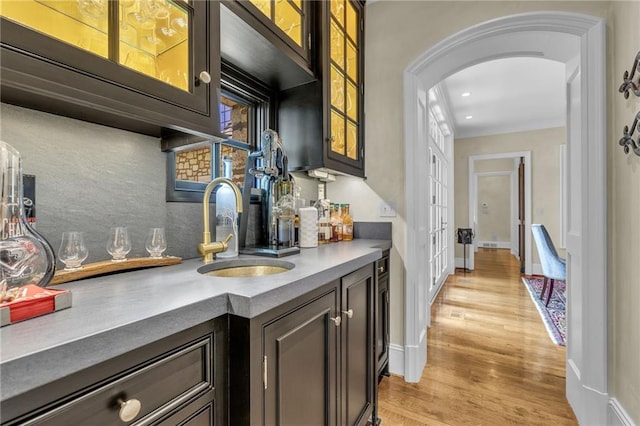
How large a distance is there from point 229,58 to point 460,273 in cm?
537

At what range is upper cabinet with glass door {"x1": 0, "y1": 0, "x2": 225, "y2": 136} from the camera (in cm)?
64

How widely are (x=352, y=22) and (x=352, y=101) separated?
0.55 meters

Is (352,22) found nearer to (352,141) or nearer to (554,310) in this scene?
(352,141)

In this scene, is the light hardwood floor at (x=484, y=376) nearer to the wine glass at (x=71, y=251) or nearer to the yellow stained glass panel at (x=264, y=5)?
the wine glass at (x=71, y=251)

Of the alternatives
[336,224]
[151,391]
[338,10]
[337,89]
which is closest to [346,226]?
[336,224]

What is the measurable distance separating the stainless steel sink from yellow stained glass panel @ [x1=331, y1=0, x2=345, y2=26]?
4.96 feet

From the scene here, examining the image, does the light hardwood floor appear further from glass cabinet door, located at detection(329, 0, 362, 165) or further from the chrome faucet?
glass cabinet door, located at detection(329, 0, 362, 165)

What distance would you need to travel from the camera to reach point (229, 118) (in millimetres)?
1743

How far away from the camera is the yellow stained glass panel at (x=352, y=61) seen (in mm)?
1994

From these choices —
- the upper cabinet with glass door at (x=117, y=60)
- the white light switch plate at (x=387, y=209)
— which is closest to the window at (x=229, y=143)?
the upper cabinet with glass door at (x=117, y=60)

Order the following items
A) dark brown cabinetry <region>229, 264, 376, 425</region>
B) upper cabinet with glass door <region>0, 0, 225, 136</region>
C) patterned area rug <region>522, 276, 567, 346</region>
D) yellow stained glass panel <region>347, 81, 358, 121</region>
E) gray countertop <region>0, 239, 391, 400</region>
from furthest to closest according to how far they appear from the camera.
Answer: patterned area rug <region>522, 276, 567, 346</region> → yellow stained glass panel <region>347, 81, 358, 121</region> → dark brown cabinetry <region>229, 264, 376, 425</region> → upper cabinet with glass door <region>0, 0, 225, 136</region> → gray countertop <region>0, 239, 391, 400</region>

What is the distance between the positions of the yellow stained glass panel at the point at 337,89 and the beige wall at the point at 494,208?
8.54 meters

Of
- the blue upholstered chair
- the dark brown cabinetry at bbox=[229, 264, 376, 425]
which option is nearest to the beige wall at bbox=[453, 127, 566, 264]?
the blue upholstered chair

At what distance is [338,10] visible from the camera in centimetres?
183
